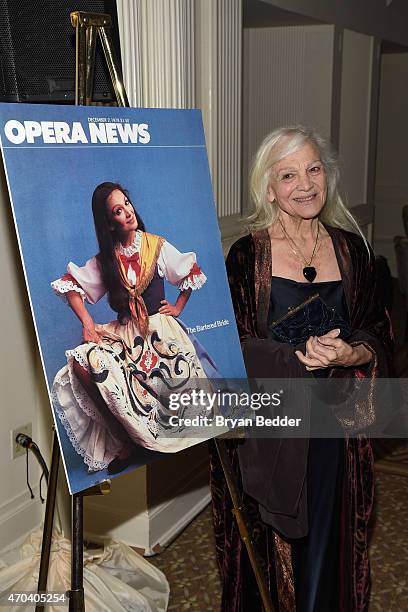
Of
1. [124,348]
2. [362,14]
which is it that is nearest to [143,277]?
[124,348]

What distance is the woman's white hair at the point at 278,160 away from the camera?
6.72 ft

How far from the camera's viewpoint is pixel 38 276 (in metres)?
1.52

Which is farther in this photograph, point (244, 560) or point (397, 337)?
point (397, 337)

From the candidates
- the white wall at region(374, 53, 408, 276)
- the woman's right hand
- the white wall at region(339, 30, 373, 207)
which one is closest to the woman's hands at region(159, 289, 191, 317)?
the woman's right hand

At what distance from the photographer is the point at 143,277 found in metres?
1.70

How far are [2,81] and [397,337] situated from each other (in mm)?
4596

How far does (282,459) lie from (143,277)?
0.69m

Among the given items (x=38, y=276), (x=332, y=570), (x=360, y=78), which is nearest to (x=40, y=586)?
(x=332, y=570)

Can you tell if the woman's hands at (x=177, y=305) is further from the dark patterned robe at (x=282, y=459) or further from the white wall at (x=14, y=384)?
the white wall at (x=14, y=384)

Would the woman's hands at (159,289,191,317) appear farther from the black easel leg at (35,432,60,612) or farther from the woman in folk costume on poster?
the black easel leg at (35,432,60,612)

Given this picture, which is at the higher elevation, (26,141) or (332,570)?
(26,141)

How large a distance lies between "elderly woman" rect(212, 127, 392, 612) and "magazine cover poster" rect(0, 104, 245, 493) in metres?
0.23

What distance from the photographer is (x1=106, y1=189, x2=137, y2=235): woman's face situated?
167 centimetres

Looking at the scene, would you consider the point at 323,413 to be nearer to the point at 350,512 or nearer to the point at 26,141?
the point at 350,512
